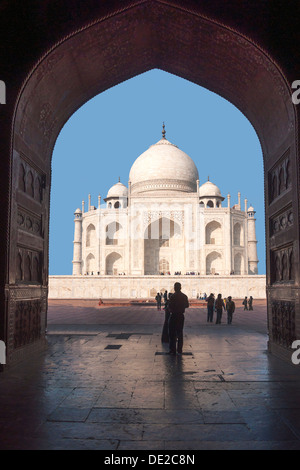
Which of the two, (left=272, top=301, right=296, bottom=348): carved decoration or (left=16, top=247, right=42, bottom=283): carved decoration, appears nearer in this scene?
(left=272, top=301, right=296, bottom=348): carved decoration

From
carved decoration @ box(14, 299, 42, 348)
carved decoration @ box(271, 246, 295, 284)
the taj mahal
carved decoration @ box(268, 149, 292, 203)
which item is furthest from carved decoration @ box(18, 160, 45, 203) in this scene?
the taj mahal

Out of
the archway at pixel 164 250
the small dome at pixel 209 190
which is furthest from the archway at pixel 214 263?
the small dome at pixel 209 190

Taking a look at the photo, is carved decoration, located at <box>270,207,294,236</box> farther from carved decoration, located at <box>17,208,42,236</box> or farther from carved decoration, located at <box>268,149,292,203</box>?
carved decoration, located at <box>17,208,42,236</box>

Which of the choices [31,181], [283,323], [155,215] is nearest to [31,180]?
[31,181]

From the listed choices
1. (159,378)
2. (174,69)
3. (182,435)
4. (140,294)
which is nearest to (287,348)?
(159,378)

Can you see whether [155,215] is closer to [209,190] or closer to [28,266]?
[209,190]

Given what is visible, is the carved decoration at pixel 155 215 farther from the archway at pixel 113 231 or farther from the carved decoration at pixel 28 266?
the carved decoration at pixel 28 266

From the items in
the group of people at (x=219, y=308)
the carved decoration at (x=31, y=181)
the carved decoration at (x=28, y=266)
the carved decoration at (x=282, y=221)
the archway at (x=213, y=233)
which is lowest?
the group of people at (x=219, y=308)
